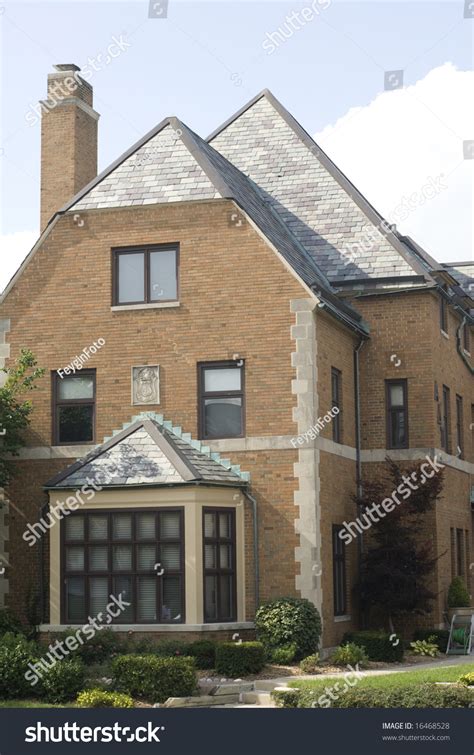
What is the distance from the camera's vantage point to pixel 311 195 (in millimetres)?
33625

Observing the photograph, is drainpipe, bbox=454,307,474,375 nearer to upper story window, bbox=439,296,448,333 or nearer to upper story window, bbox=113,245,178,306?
upper story window, bbox=439,296,448,333

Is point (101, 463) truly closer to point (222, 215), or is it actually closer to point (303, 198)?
point (222, 215)

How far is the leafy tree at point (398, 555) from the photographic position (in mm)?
28516

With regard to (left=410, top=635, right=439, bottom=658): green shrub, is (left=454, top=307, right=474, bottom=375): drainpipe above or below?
above

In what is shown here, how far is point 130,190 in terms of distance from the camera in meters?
29.1

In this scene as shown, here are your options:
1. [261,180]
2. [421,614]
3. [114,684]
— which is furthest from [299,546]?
[261,180]

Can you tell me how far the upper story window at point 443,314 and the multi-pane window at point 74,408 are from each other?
30.4 feet

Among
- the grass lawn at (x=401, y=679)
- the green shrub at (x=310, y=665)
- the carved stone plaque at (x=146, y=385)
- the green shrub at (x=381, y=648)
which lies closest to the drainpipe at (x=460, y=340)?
the carved stone plaque at (x=146, y=385)

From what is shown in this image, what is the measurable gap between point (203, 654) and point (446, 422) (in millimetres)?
11145

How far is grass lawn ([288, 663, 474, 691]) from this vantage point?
2112 centimetres

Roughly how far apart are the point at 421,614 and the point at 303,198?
37.1 ft

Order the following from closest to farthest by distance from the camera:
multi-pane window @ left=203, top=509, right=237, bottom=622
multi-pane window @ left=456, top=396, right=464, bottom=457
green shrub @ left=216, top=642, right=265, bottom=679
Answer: green shrub @ left=216, top=642, right=265, bottom=679 → multi-pane window @ left=203, top=509, right=237, bottom=622 → multi-pane window @ left=456, top=396, right=464, bottom=457

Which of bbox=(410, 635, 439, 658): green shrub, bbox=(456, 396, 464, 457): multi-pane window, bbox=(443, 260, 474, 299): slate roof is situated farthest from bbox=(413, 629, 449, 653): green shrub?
bbox=(443, 260, 474, 299): slate roof

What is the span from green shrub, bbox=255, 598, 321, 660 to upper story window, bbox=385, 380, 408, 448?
6034 millimetres
